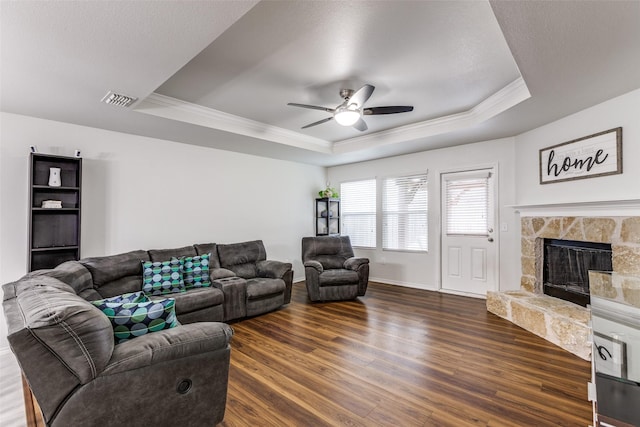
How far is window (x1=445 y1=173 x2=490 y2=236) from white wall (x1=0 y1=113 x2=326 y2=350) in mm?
2981

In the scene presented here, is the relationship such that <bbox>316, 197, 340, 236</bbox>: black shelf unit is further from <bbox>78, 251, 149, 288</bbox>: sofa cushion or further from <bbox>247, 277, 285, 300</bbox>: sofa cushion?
<bbox>78, 251, 149, 288</bbox>: sofa cushion

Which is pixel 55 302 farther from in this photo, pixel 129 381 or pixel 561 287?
pixel 561 287

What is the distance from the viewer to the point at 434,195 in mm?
5270

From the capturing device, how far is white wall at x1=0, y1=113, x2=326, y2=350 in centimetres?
324


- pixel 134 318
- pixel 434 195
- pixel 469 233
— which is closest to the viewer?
pixel 134 318

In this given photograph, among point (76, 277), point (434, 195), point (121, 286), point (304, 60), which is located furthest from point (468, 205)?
point (76, 277)

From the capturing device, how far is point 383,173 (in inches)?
234

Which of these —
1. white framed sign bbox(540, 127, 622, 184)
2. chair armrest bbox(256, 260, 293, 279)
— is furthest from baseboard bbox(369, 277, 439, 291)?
white framed sign bbox(540, 127, 622, 184)

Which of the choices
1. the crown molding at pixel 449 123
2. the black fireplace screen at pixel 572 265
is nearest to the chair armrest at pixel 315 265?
the crown molding at pixel 449 123

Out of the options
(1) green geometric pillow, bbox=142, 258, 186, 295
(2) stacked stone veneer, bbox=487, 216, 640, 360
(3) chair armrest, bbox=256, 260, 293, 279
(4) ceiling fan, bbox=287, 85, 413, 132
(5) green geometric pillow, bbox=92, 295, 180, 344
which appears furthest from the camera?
(3) chair armrest, bbox=256, 260, 293, 279

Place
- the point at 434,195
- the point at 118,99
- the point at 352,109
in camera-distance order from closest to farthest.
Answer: the point at 118,99
the point at 352,109
the point at 434,195

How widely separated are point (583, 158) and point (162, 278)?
16.8 ft

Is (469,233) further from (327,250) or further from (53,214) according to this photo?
(53,214)

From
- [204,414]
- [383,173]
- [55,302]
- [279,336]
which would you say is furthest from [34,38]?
[383,173]
